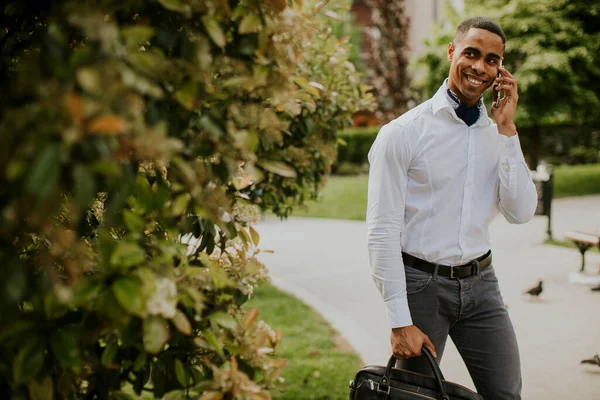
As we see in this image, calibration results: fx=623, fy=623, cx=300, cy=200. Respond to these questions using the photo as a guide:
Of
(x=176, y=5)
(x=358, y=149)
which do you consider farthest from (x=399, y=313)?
(x=358, y=149)

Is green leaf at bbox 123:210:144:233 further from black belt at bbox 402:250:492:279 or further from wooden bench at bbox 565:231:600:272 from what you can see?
wooden bench at bbox 565:231:600:272

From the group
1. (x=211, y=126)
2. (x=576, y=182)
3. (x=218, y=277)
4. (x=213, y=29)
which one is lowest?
(x=576, y=182)

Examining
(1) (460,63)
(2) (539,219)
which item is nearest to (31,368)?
(1) (460,63)

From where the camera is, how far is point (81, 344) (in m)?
1.56

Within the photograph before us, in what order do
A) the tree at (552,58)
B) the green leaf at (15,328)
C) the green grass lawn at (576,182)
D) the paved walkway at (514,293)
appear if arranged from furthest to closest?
the tree at (552,58) → the green grass lawn at (576,182) → the paved walkway at (514,293) → the green leaf at (15,328)

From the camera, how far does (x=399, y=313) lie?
8.89 feet

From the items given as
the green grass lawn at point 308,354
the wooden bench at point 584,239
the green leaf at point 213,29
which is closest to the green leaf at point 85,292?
the green leaf at point 213,29

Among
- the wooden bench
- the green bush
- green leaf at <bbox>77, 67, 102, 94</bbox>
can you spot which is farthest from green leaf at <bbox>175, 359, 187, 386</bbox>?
the green bush

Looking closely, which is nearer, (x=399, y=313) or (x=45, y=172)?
(x=45, y=172)

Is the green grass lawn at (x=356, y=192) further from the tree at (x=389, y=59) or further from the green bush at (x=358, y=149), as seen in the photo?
the green bush at (x=358, y=149)

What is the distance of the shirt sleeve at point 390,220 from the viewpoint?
2.73 metres

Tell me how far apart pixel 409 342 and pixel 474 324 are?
1.24 feet

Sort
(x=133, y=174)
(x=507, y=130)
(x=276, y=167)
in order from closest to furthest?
(x=133, y=174) < (x=276, y=167) < (x=507, y=130)

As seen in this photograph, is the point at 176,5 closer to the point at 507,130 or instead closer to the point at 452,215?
the point at 452,215
